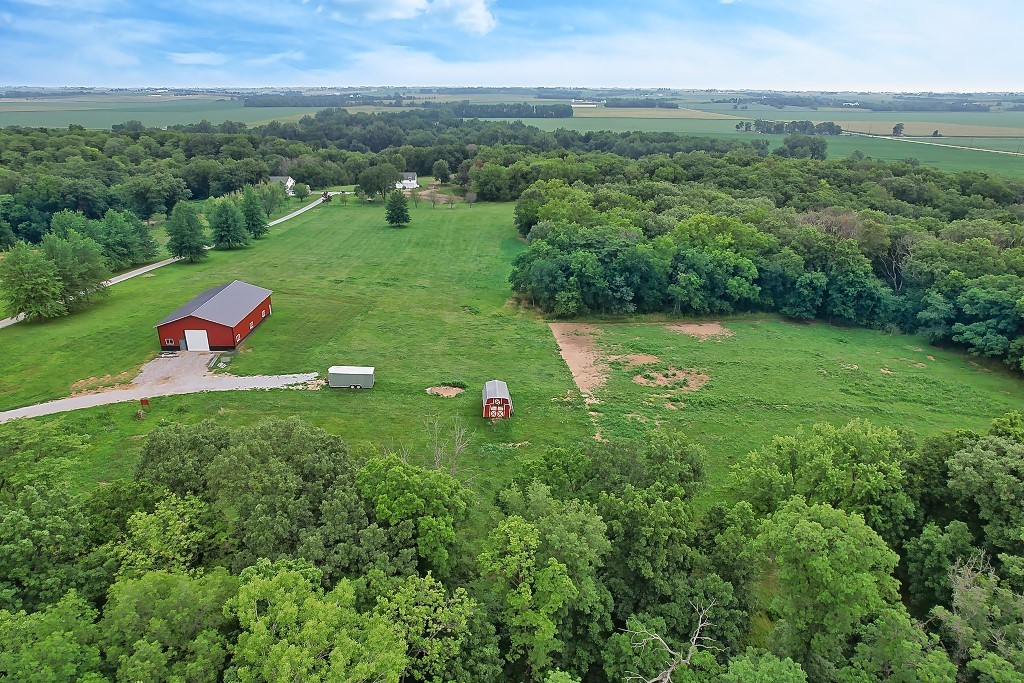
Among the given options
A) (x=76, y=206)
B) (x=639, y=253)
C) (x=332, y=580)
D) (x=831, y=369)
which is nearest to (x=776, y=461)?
(x=332, y=580)

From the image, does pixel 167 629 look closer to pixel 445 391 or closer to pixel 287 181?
pixel 445 391

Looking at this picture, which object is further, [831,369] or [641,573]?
[831,369]

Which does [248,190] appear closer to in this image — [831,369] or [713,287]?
[713,287]

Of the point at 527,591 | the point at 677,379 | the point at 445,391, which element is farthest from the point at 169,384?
the point at 677,379

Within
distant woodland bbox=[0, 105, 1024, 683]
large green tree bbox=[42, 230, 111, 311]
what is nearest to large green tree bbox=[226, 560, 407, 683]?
distant woodland bbox=[0, 105, 1024, 683]

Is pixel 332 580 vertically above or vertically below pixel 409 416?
above

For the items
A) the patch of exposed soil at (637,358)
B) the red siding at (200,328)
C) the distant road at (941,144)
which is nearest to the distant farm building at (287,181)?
the red siding at (200,328)
